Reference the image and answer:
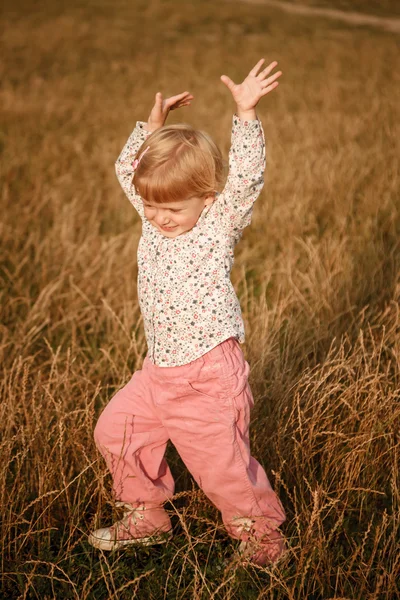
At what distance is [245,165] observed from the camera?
6.35ft

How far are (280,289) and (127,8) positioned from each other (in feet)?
55.5

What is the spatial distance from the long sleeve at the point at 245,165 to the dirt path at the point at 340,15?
14316 millimetres

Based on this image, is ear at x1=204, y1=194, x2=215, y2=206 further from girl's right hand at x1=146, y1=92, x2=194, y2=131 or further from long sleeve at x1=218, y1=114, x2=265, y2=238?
girl's right hand at x1=146, y1=92, x2=194, y2=131

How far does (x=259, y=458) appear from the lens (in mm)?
2566

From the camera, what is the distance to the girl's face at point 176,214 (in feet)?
6.61

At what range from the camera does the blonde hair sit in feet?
6.41

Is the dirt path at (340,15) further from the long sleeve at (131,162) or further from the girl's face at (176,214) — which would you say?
the girl's face at (176,214)

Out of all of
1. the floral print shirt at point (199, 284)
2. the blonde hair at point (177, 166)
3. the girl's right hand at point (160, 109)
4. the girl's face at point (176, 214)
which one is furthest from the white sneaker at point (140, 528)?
the girl's right hand at point (160, 109)

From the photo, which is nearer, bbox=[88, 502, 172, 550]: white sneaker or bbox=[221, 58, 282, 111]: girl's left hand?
bbox=[221, 58, 282, 111]: girl's left hand

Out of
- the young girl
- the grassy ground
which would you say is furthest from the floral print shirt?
the grassy ground

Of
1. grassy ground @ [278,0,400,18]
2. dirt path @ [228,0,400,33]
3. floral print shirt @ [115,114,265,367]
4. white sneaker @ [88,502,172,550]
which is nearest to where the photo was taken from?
floral print shirt @ [115,114,265,367]

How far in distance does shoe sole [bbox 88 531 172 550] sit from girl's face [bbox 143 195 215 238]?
1042 millimetres

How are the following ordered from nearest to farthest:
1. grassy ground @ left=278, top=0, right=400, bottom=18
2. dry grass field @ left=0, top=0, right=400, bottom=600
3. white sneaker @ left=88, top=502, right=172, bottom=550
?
dry grass field @ left=0, top=0, right=400, bottom=600
white sneaker @ left=88, top=502, right=172, bottom=550
grassy ground @ left=278, top=0, right=400, bottom=18

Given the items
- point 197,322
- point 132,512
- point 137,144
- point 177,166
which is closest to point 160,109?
point 137,144
